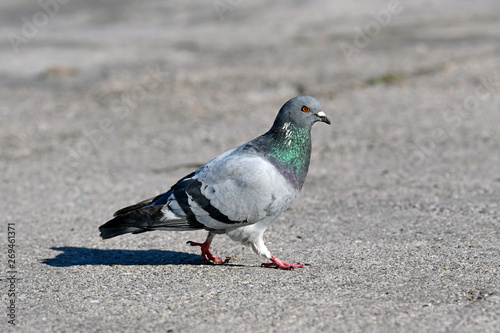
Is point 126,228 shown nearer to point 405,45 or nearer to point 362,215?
point 362,215

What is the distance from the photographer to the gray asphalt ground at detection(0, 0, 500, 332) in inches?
193

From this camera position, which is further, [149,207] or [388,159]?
[388,159]

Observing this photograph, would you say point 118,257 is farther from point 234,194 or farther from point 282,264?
point 282,264

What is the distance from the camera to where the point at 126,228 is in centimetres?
564

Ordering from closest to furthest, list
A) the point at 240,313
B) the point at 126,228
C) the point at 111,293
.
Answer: the point at 240,313 → the point at 111,293 → the point at 126,228

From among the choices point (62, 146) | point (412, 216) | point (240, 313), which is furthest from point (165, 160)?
point (240, 313)

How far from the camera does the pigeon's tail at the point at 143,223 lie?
5.63 metres

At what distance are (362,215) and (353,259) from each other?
5.24 feet

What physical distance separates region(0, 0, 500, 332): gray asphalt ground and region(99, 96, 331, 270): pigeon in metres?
0.41

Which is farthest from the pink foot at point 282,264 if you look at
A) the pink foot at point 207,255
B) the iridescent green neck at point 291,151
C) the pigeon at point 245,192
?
the iridescent green neck at point 291,151

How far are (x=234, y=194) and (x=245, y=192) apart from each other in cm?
10

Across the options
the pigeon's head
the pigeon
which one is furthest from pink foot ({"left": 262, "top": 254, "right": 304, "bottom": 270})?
the pigeon's head

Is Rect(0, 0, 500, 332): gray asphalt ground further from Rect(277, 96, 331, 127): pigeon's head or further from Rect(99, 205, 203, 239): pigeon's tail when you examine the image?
Rect(277, 96, 331, 127): pigeon's head

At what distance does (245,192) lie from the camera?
5.52 metres
